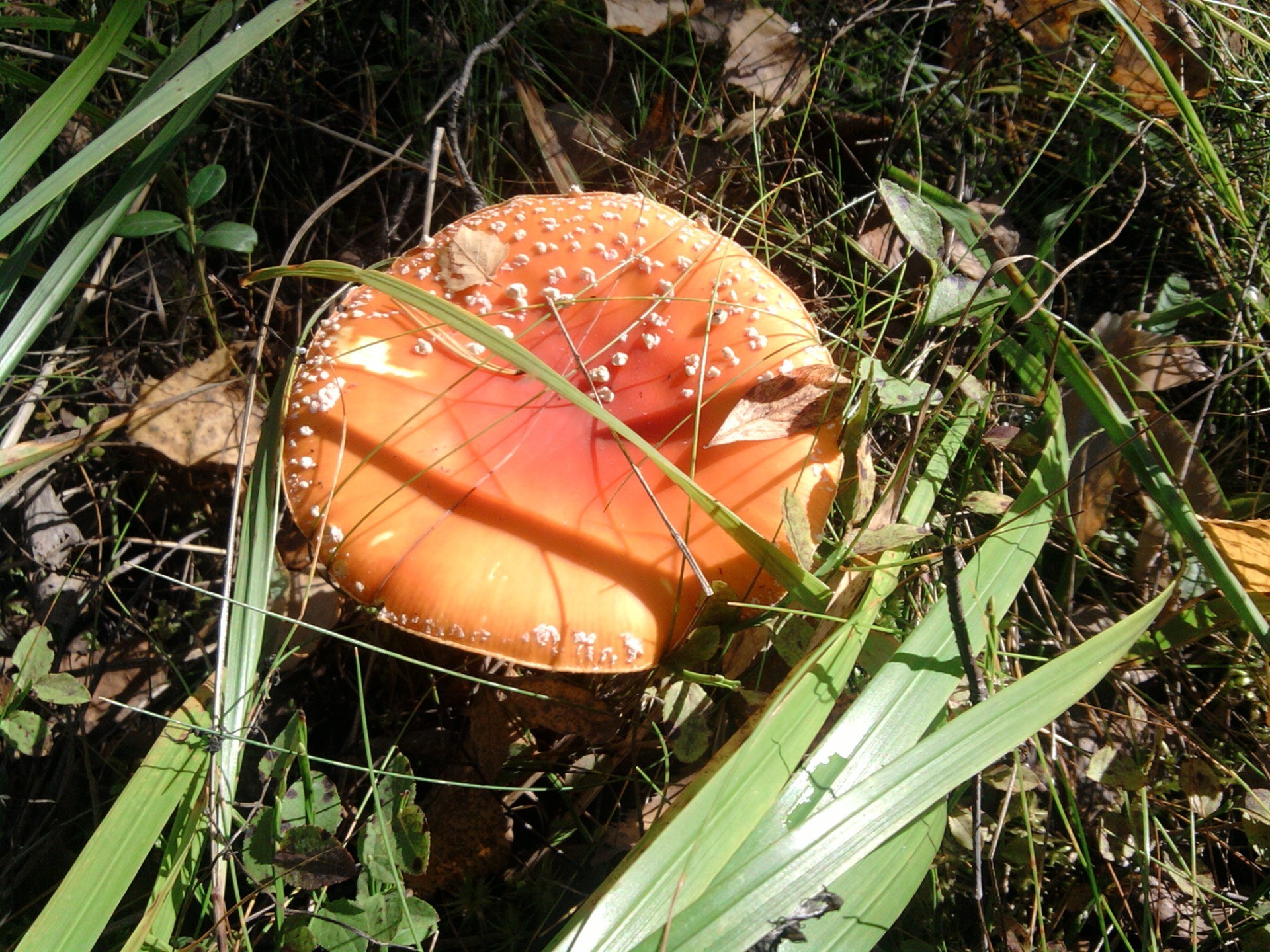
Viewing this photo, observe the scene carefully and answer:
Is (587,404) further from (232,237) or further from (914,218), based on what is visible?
(232,237)

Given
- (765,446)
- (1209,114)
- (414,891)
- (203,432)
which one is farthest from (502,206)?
(1209,114)

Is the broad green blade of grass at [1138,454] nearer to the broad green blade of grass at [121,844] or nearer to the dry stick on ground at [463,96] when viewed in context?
the dry stick on ground at [463,96]

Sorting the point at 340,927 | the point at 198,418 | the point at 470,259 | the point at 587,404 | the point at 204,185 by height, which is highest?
the point at 204,185

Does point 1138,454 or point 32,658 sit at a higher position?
point 1138,454

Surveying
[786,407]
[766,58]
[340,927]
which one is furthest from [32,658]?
[766,58]

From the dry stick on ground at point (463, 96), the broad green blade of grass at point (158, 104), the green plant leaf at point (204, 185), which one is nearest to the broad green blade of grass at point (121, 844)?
the broad green blade of grass at point (158, 104)

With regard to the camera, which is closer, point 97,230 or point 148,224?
point 97,230

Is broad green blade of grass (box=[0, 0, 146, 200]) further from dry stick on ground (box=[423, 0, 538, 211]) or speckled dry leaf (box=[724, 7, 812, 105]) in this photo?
speckled dry leaf (box=[724, 7, 812, 105])

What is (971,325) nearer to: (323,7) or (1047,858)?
(1047,858)
